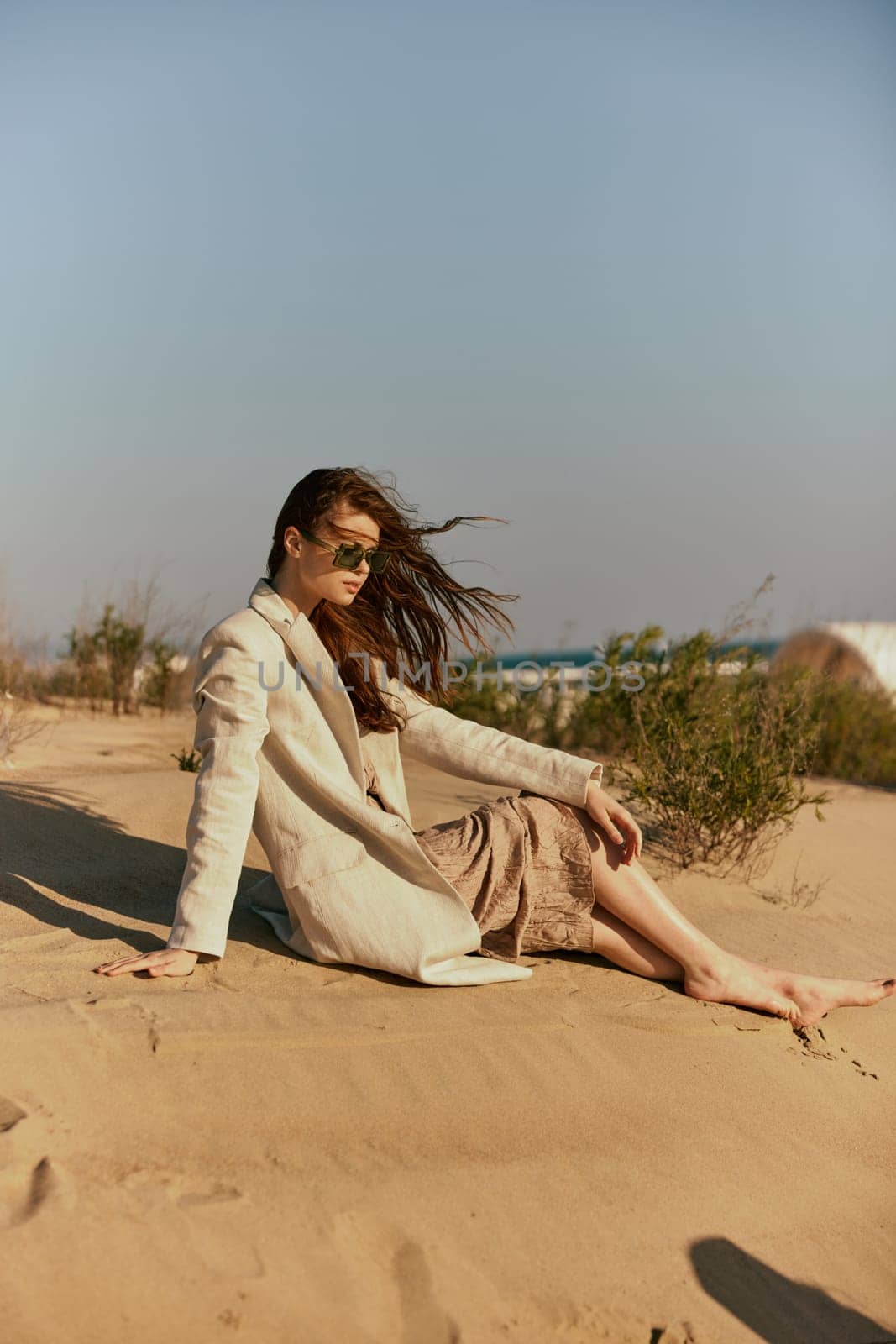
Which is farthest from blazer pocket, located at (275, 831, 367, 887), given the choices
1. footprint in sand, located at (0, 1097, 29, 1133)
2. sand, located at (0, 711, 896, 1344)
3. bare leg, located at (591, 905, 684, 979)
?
footprint in sand, located at (0, 1097, 29, 1133)

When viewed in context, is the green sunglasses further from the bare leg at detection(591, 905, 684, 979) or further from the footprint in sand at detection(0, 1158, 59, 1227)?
the footprint in sand at detection(0, 1158, 59, 1227)

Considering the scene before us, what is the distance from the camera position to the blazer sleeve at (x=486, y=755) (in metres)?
3.56

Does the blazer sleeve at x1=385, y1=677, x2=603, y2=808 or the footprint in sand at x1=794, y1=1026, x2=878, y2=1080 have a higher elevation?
the blazer sleeve at x1=385, y1=677, x2=603, y2=808

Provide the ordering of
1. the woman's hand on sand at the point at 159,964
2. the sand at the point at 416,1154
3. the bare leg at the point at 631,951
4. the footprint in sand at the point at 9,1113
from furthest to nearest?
the bare leg at the point at 631,951 < the woman's hand on sand at the point at 159,964 < the footprint in sand at the point at 9,1113 < the sand at the point at 416,1154

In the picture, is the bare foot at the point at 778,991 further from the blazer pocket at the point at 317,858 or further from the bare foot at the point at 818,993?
the blazer pocket at the point at 317,858

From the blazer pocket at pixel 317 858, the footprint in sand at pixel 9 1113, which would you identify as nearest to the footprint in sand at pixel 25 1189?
the footprint in sand at pixel 9 1113

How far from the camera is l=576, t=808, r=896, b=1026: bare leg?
11.6 ft

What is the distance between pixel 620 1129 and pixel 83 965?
152 cm

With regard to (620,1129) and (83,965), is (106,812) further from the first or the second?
(620,1129)

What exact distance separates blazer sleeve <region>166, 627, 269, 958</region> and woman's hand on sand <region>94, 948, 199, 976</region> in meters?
0.03

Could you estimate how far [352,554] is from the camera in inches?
136

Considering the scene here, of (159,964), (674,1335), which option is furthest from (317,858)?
(674,1335)

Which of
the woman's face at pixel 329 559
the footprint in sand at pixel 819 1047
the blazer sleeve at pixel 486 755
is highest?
the woman's face at pixel 329 559
